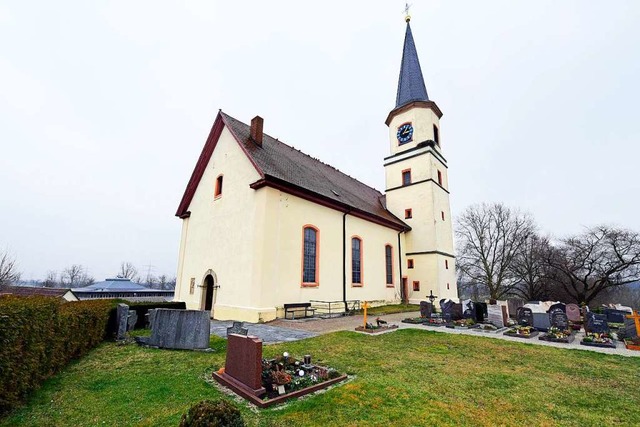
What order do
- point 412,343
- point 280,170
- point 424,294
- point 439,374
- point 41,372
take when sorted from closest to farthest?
point 41,372
point 439,374
point 412,343
point 280,170
point 424,294

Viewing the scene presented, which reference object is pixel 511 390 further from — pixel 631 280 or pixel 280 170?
pixel 631 280

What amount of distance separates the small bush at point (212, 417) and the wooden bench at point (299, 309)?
36.3 ft

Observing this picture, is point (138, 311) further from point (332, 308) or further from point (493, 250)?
point (493, 250)

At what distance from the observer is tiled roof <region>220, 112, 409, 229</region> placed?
14922mm

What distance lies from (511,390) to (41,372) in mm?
8012

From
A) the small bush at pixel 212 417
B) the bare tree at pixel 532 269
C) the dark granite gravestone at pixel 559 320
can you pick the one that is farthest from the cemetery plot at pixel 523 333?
the bare tree at pixel 532 269

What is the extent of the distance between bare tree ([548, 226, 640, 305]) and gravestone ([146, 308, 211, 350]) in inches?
1178

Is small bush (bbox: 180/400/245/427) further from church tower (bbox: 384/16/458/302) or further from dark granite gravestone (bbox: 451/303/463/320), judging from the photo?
church tower (bbox: 384/16/458/302)

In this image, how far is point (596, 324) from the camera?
34.9 ft

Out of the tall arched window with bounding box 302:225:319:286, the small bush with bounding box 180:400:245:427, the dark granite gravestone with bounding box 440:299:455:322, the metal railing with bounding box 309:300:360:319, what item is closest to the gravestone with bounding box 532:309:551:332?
the dark granite gravestone with bounding box 440:299:455:322

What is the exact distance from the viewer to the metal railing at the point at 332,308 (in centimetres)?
1516

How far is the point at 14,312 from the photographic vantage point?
420 cm

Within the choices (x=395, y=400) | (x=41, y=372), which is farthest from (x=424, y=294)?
(x=41, y=372)

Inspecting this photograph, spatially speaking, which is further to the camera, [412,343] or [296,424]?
[412,343]
